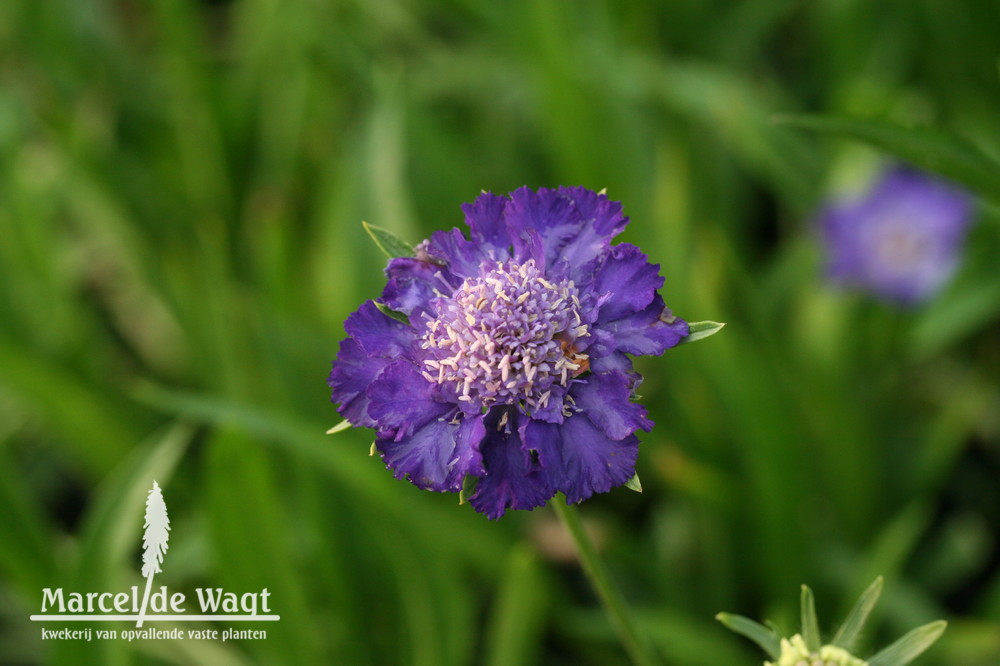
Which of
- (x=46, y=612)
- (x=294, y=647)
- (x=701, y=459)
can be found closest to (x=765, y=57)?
(x=701, y=459)

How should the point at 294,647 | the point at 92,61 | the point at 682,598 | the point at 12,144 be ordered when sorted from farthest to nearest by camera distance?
the point at 92,61, the point at 12,144, the point at 682,598, the point at 294,647

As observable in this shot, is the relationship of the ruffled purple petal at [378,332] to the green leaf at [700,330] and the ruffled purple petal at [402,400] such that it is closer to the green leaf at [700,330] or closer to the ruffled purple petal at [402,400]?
the ruffled purple petal at [402,400]

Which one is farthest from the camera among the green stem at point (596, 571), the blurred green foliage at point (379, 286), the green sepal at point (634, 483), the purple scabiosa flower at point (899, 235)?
the purple scabiosa flower at point (899, 235)

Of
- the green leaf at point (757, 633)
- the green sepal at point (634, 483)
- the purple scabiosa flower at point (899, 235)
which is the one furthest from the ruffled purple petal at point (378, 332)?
the purple scabiosa flower at point (899, 235)

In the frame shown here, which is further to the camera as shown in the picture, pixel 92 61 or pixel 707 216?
pixel 92 61

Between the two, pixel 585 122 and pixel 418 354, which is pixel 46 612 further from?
pixel 585 122

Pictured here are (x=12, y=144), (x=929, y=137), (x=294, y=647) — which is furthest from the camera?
(x=12, y=144)
